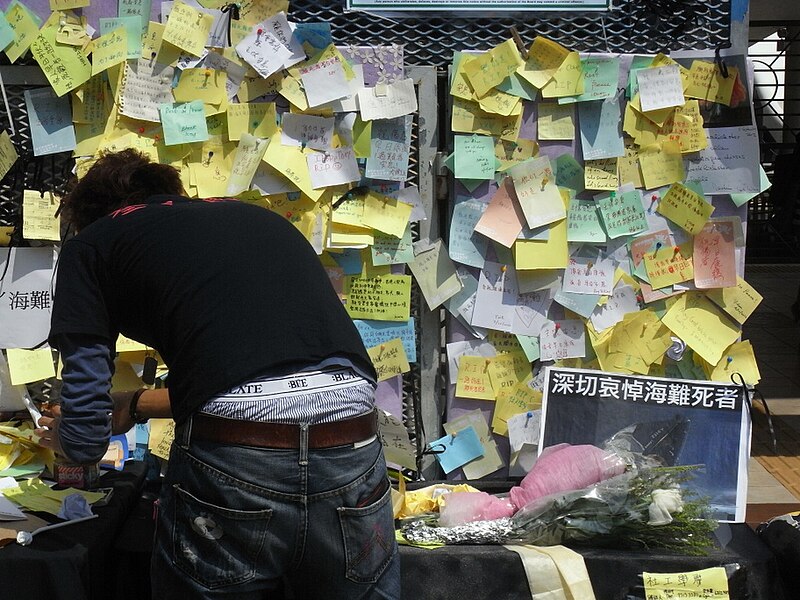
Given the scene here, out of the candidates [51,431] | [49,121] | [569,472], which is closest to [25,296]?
[49,121]

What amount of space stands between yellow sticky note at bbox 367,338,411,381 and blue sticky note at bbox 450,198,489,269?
0.41 meters

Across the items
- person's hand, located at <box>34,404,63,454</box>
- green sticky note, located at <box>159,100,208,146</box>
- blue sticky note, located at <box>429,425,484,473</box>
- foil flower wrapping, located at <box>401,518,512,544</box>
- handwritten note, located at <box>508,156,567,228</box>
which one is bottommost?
foil flower wrapping, located at <box>401,518,512,544</box>

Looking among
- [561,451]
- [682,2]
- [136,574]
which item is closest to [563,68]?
[682,2]

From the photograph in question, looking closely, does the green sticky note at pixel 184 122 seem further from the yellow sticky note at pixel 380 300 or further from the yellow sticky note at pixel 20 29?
the yellow sticky note at pixel 380 300

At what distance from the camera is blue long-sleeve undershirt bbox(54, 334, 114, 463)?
7.15 feet

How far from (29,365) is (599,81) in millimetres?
2399

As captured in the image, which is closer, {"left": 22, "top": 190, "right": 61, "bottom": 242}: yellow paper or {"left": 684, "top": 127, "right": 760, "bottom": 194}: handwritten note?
{"left": 22, "top": 190, "right": 61, "bottom": 242}: yellow paper

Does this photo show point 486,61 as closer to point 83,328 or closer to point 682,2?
point 682,2

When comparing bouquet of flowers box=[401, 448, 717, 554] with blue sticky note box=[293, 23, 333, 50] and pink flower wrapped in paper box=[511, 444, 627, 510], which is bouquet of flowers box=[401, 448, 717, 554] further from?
blue sticky note box=[293, 23, 333, 50]

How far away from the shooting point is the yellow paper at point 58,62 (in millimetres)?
3191

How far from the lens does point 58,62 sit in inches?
126

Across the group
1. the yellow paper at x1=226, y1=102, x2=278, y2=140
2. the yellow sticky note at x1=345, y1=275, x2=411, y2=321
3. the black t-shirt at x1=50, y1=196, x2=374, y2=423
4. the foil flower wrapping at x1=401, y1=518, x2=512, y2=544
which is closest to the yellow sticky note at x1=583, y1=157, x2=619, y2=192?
the yellow sticky note at x1=345, y1=275, x2=411, y2=321

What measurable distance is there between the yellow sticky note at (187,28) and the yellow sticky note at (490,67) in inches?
38.3

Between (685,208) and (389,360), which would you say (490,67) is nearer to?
(685,208)
